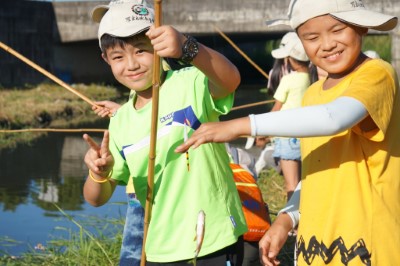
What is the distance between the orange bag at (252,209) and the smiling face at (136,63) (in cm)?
138

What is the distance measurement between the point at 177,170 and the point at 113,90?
18.6m

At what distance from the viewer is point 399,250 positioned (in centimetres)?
230

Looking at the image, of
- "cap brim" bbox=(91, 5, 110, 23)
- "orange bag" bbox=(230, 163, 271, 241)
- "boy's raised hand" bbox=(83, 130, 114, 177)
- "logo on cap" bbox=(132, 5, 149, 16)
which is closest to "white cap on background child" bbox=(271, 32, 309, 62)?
"orange bag" bbox=(230, 163, 271, 241)

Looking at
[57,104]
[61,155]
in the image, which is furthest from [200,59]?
[57,104]

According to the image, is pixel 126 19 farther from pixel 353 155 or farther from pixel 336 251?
pixel 336 251

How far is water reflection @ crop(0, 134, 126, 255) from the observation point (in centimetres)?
712

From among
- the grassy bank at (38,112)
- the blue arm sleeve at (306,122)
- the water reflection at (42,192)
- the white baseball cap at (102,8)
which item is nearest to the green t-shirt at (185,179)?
the white baseball cap at (102,8)

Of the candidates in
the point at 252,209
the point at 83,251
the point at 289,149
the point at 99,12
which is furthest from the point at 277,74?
the point at 99,12

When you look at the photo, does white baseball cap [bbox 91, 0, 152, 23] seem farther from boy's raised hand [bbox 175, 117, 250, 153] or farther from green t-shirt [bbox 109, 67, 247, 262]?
boy's raised hand [bbox 175, 117, 250, 153]

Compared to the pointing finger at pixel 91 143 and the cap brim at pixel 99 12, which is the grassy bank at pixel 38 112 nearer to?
the cap brim at pixel 99 12

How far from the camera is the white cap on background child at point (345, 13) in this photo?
2.27m

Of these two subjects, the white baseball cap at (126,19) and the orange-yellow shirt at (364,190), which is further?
the white baseball cap at (126,19)

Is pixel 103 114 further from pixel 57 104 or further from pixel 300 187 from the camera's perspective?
pixel 57 104

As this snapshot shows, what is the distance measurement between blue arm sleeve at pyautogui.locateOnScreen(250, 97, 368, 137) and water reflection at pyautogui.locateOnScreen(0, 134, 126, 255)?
3.97m
